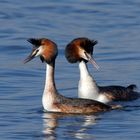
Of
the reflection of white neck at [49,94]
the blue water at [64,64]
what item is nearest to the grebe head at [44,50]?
the reflection of white neck at [49,94]

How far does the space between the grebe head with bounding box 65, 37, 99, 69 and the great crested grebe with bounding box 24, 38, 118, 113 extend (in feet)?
3.82

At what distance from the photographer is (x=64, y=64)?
869 inches

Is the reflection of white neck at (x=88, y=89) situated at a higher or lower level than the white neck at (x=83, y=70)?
lower

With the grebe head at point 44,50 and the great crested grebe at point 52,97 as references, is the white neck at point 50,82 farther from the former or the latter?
the grebe head at point 44,50

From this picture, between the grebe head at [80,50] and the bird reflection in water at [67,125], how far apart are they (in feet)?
5.55

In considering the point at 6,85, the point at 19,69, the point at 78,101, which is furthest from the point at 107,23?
the point at 78,101

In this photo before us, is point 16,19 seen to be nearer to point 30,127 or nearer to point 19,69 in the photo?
point 19,69

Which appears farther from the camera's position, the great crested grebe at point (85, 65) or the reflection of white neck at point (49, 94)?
the great crested grebe at point (85, 65)

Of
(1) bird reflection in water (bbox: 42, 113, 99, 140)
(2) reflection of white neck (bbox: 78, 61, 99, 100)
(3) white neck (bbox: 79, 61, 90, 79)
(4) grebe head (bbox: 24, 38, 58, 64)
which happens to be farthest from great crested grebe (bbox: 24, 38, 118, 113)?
Answer: (3) white neck (bbox: 79, 61, 90, 79)

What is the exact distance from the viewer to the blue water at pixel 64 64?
15.9 m

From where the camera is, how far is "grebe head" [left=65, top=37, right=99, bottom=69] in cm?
1858

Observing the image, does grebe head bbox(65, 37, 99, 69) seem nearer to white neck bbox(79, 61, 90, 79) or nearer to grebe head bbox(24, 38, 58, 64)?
white neck bbox(79, 61, 90, 79)

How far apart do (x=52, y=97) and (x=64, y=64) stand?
15.7 ft

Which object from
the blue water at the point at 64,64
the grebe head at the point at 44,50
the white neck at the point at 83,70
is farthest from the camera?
the white neck at the point at 83,70
